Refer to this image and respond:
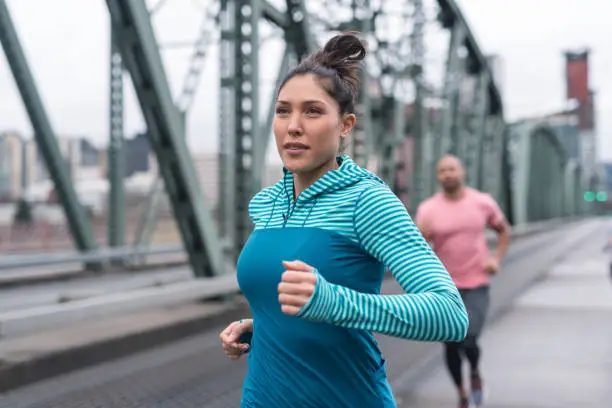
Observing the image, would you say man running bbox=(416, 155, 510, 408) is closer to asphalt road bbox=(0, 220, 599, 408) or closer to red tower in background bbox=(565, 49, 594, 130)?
asphalt road bbox=(0, 220, 599, 408)

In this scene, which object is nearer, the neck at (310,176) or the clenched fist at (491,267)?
the neck at (310,176)

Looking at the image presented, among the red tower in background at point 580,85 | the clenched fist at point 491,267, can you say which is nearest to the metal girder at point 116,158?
the clenched fist at point 491,267

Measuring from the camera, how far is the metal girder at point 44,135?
1057 cm

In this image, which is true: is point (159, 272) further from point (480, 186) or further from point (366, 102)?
point (480, 186)

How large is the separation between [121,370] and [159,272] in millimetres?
9301

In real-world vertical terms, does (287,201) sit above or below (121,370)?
above

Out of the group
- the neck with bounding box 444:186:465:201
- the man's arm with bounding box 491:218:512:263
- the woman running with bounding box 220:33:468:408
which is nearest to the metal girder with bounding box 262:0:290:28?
the man's arm with bounding box 491:218:512:263

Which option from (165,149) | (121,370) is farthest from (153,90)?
(121,370)

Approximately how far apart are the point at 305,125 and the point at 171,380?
4666 millimetres

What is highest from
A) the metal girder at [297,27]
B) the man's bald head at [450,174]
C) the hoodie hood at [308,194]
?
the metal girder at [297,27]

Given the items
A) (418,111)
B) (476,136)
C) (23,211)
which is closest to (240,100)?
(418,111)

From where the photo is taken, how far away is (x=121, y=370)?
6.52 meters

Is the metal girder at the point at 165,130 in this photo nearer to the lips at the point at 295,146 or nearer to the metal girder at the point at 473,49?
the lips at the point at 295,146

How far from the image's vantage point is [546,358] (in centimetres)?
728
